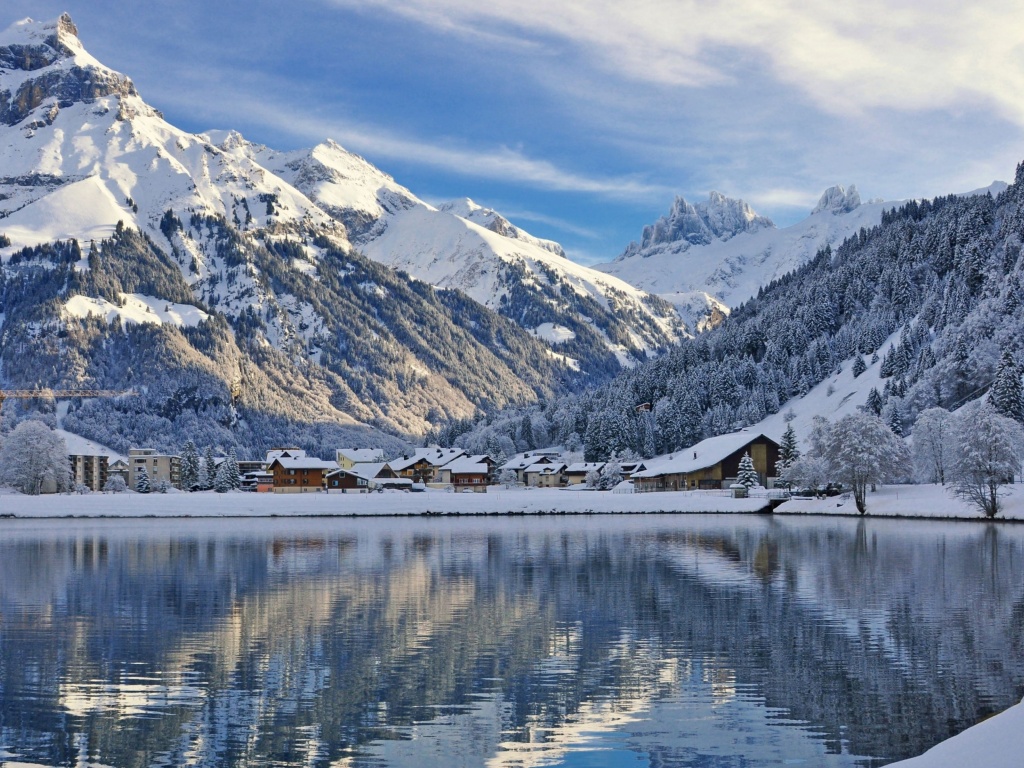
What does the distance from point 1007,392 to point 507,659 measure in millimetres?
117444

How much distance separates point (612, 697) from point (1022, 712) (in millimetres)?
9094

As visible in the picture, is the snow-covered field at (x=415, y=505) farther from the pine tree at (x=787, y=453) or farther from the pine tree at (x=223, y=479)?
the pine tree at (x=223, y=479)

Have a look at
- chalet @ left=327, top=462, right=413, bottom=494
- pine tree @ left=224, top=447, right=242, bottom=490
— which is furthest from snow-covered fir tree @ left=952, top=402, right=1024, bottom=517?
pine tree @ left=224, top=447, right=242, bottom=490

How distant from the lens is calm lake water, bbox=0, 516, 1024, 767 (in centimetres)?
2162

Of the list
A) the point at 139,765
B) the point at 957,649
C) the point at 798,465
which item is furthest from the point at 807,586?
the point at 798,465

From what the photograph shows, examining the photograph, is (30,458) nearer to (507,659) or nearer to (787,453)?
(787,453)

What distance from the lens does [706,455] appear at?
169250 mm

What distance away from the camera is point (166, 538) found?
85438mm

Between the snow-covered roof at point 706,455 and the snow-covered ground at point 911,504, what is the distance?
119 ft

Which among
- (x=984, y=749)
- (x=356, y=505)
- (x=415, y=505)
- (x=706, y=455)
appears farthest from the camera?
(x=706, y=455)

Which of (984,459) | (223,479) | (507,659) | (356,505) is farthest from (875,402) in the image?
(507,659)

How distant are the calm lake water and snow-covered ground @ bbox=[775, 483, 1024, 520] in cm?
4239

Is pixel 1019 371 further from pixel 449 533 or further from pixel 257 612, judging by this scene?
pixel 257 612

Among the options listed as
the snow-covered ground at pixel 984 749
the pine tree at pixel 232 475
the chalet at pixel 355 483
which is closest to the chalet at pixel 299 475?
the chalet at pixel 355 483
